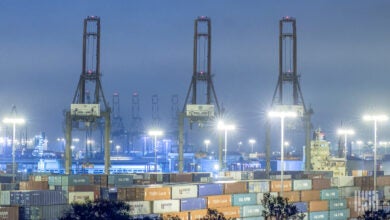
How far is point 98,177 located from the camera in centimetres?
7031

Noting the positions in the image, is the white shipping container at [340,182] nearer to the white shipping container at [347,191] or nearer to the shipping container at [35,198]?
the white shipping container at [347,191]

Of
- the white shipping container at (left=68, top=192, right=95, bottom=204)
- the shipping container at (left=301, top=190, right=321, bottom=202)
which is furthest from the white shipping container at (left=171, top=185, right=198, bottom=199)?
the shipping container at (left=301, top=190, right=321, bottom=202)

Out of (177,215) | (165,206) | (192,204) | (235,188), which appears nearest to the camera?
(177,215)

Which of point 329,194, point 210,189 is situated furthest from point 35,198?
point 329,194

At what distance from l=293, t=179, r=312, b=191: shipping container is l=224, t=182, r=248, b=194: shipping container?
19.4 feet

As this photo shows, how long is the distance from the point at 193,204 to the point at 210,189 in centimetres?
321

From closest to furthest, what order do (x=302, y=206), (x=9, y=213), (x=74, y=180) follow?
(x=9, y=213), (x=74, y=180), (x=302, y=206)

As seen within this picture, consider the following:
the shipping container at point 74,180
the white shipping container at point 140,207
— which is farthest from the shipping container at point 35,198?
the shipping container at point 74,180

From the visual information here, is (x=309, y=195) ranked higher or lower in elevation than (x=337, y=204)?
higher

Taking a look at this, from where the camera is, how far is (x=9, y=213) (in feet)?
156

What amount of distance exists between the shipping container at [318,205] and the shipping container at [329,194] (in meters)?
0.54

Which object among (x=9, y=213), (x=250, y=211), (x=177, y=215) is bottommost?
(x=250, y=211)

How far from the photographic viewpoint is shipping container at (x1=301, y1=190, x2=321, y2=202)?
69.3 metres

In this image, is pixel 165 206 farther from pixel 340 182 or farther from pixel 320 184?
pixel 340 182
